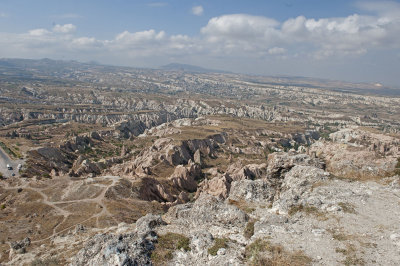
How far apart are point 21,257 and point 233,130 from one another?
131 metres

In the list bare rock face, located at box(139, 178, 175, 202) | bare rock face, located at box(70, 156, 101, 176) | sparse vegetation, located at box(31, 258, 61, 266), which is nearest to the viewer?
sparse vegetation, located at box(31, 258, 61, 266)

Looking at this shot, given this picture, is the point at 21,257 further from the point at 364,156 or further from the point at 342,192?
the point at 364,156

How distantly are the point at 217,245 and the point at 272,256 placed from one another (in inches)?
142

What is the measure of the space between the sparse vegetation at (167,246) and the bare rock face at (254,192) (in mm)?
9784

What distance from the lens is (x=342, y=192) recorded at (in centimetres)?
2175

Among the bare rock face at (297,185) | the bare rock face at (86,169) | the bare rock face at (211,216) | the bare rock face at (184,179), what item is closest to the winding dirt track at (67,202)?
the bare rock face at (184,179)

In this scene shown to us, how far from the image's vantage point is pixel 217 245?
16641 millimetres

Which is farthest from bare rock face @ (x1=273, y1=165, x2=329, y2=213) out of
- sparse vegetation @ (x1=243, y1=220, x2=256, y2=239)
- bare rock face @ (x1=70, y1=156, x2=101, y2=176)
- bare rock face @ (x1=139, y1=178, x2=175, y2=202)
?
bare rock face @ (x1=70, y1=156, x2=101, y2=176)

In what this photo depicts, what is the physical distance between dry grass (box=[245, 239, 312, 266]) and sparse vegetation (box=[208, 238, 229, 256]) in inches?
63.4

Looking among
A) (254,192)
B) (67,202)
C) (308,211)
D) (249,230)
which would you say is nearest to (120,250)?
(249,230)

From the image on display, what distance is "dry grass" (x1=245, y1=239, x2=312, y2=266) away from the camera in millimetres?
14227

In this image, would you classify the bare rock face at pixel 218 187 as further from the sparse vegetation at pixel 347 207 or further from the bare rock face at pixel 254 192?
the sparse vegetation at pixel 347 207

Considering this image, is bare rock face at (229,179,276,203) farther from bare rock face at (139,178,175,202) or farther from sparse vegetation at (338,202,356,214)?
bare rock face at (139,178,175,202)

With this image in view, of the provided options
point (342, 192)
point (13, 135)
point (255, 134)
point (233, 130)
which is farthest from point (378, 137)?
point (13, 135)
